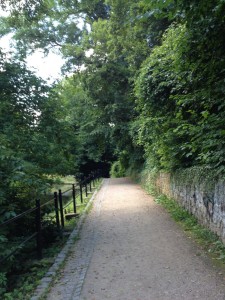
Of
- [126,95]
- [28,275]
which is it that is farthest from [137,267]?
[126,95]

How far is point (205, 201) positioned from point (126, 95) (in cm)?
1349

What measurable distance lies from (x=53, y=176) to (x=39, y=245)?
9.12 ft

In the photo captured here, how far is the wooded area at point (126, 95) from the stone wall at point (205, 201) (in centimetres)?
40

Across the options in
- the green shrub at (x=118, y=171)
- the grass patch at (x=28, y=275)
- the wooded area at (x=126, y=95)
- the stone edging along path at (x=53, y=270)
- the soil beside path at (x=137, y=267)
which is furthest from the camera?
the green shrub at (x=118, y=171)

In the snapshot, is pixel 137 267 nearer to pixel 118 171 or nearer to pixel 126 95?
pixel 126 95

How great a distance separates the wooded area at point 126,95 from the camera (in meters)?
4.87

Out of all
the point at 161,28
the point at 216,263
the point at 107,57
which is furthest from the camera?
the point at 107,57

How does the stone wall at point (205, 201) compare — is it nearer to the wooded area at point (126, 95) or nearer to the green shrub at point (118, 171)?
the wooded area at point (126, 95)

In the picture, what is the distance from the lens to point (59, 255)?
211 inches

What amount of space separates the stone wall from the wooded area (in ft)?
1.32

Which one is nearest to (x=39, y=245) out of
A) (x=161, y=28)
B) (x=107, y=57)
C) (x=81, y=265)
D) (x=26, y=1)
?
(x=81, y=265)

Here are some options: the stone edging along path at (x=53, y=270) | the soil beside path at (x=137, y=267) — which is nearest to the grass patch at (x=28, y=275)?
the stone edging along path at (x=53, y=270)

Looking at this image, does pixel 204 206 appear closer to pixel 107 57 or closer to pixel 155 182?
pixel 155 182

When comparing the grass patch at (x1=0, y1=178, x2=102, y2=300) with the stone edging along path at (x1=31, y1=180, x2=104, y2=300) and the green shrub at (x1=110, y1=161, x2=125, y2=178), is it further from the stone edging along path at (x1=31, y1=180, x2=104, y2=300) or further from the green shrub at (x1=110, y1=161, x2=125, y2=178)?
the green shrub at (x1=110, y1=161, x2=125, y2=178)
